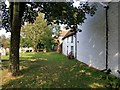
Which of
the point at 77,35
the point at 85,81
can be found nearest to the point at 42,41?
the point at 77,35

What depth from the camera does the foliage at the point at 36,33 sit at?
5100 centimetres

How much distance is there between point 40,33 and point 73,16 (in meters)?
35.2

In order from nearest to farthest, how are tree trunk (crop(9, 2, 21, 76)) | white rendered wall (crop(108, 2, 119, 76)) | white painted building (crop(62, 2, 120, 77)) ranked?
white rendered wall (crop(108, 2, 119, 76)) < white painted building (crop(62, 2, 120, 77)) < tree trunk (crop(9, 2, 21, 76))

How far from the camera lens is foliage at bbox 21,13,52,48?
51000mm

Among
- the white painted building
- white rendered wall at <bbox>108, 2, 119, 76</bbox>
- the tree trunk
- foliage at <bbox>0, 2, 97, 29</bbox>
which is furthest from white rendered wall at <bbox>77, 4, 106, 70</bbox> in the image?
the tree trunk

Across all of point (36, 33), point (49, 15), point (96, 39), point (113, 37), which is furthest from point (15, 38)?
point (36, 33)

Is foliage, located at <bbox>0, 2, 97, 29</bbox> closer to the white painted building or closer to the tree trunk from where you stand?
the tree trunk

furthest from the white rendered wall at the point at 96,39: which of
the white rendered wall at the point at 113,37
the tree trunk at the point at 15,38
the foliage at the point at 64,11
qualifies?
the tree trunk at the point at 15,38

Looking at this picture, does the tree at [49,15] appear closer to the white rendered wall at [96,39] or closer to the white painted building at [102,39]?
the white rendered wall at [96,39]

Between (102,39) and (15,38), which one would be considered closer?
(15,38)

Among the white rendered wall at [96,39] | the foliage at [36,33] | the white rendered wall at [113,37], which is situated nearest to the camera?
the white rendered wall at [113,37]

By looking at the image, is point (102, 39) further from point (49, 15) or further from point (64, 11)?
point (49, 15)

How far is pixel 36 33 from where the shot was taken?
51.2 metres

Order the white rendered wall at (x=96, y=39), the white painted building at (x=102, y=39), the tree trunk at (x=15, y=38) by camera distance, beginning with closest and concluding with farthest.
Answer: the white painted building at (x=102, y=39) < the tree trunk at (x=15, y=38) < the white rendered wall at (x=96, y=39)
